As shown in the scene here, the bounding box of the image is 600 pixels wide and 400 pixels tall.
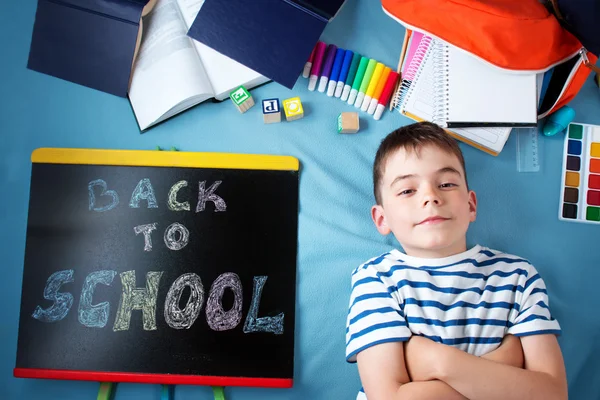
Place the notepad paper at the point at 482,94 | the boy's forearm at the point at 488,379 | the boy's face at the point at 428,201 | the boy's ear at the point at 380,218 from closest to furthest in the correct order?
the boy's forearm at the point at 488,379, the boy's face at the point at 428,201, the boy's ear at the point at 380,218, the notepad paper at the point at 482,94

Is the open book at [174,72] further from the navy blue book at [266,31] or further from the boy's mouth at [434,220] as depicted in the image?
the boy's mouth at [434,220]

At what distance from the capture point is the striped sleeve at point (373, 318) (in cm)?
77

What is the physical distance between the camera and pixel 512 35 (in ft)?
3.33

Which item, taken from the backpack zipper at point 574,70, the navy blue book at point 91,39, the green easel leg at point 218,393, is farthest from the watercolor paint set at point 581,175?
the navy blue book at point 91,39

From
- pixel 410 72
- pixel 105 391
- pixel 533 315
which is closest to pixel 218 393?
pixel 105 391

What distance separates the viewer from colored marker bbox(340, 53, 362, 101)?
113cm

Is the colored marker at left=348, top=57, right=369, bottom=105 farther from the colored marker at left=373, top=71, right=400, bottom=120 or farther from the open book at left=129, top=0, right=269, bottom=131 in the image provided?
the open book at left=129, top=0, right=269, bottom=131

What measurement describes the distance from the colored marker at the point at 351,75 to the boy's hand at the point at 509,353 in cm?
65

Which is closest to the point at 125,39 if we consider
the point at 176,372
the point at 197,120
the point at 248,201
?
the point at 197,120

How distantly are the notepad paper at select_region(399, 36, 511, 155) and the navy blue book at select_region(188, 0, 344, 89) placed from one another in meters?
0.26

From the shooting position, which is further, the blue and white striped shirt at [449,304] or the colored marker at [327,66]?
the colored marker at [327,66]

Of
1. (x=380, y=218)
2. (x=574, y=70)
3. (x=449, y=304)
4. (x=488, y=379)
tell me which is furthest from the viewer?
(x=574, y=70)

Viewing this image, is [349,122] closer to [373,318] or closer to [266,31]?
[266,31]

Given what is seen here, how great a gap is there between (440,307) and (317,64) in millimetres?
642
